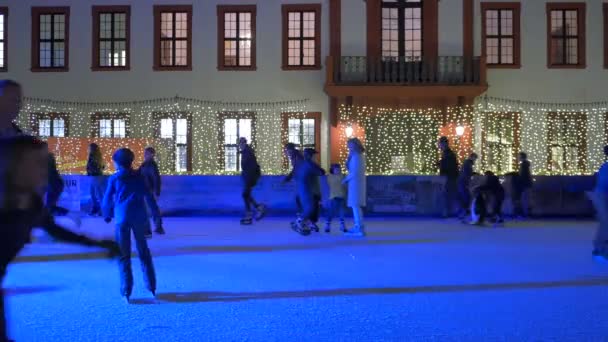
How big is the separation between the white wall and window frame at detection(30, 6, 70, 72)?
0.49ft

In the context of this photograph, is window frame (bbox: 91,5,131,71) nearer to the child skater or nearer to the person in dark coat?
the person in dark coat

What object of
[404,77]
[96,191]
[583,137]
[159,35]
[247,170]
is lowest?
[96,191]

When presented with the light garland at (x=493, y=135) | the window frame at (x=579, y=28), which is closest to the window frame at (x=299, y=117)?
the light garland at (x=493, y=135)

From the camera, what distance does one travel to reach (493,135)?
92.4ft

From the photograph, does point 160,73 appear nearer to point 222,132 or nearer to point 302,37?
point 222,132

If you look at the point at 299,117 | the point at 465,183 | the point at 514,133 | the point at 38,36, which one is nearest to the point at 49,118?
the point at 38,36

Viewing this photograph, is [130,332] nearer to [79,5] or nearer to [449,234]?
[449,234]

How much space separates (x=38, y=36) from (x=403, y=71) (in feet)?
43.4

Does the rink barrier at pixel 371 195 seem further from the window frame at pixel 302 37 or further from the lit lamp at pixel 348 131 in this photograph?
the window frame at pixel 302 37

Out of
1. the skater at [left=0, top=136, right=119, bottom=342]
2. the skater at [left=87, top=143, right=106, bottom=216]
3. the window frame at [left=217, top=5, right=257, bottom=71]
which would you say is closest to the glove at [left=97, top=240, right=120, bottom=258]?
the skater at [left=0, top=136, right=119, bottom=342]

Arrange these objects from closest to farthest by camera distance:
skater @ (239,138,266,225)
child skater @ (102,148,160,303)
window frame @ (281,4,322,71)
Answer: child skater @ (102,148,160,303) → skater @ (239,138,266,225) → window frame @ (281,4,322,71)

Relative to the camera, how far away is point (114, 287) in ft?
30.8

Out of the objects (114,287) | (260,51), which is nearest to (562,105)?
(260,51)

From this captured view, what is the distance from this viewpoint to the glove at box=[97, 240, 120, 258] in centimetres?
497
